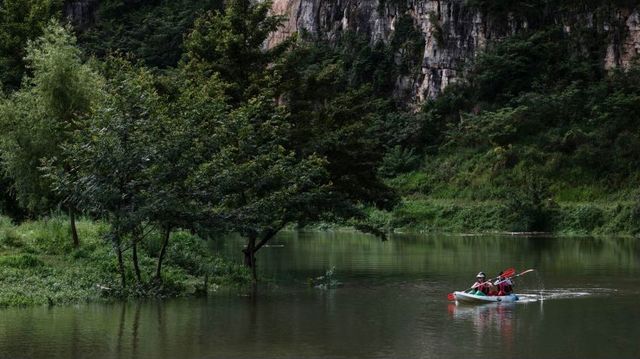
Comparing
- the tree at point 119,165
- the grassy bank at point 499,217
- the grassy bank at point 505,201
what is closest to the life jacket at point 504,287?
the tree at point 119,165

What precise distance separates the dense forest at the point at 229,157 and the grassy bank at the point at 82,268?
130 mm

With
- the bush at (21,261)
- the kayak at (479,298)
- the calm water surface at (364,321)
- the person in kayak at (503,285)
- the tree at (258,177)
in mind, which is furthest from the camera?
the person in kayak at (503,285)

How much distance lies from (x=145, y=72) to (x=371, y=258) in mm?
15648

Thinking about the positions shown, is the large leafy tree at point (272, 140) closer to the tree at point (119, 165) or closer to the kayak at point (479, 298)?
the tree at point (119, 165)

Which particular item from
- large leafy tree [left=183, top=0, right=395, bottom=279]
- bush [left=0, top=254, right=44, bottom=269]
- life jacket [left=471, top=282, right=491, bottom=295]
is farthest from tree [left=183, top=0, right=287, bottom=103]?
life jacket [left=471, top=282, right=491, bottom=295]

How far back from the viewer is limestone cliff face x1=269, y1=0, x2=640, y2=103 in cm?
7775

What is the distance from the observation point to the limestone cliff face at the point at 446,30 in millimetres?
77750

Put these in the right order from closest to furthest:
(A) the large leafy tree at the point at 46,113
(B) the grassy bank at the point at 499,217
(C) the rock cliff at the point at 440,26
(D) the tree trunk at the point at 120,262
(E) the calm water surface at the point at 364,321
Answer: (E) the calm water surface at the point at 364,321 < (D) the tree trunk at the point at 120,262 < (A) the large leafy tree at the point at 46,113 < (B) the grassy bank at the point at 499,217 < (C) the rock cliff at the point at 440,26

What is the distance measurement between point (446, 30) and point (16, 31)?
3868 cm

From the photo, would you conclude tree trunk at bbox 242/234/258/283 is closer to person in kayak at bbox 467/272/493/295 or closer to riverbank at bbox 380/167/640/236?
person in kayak at bbox 467/272/493/295

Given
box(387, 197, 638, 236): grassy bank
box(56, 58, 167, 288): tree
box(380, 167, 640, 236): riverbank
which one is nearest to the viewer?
box(56, 58, 167, 288): tree

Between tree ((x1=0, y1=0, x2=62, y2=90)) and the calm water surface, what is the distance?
24.6 m

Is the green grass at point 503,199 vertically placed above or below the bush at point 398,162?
below

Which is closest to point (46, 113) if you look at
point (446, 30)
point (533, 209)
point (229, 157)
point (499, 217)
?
point (229, 157)
